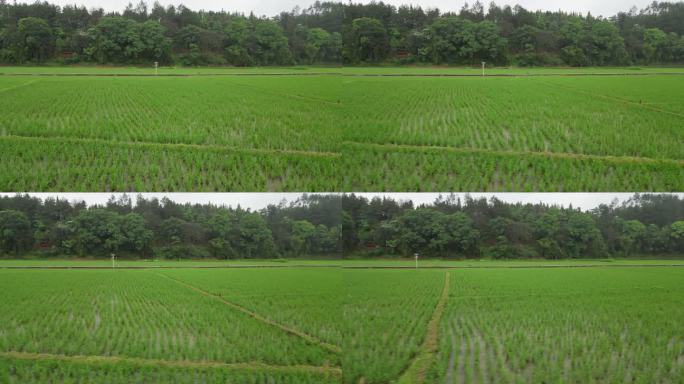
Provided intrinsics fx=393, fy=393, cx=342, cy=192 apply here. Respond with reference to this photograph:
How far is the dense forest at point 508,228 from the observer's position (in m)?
4.92

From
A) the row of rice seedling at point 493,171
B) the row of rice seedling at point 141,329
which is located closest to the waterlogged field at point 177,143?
the row of rice seedling at point 493,171

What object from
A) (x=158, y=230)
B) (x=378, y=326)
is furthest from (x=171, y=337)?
(x=378, y=326)

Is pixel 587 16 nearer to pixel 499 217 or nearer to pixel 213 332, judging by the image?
pixel 499 217

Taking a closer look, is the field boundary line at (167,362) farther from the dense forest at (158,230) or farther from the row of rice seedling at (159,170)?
the row of rice seedling at (159,170)

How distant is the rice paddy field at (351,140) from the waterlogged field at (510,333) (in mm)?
1469

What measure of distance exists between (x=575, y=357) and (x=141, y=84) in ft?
36.2

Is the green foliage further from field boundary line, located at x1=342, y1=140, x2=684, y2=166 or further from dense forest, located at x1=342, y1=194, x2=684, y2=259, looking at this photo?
field boundary line, located at x1=342, y1=140, x2=684, y2=166

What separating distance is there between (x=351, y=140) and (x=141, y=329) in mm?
3580

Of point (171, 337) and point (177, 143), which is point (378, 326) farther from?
point (177, 143)

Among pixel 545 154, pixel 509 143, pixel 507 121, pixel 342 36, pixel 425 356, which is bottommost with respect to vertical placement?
pixel 425 356

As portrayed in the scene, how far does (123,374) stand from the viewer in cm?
412

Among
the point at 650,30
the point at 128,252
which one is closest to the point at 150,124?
the point at 128,252

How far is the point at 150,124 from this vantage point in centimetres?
593

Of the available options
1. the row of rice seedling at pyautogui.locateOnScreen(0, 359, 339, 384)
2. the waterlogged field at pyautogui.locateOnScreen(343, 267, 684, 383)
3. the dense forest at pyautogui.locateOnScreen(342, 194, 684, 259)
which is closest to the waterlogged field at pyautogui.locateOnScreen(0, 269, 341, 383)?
the row of rice seedling at pyautogui.locateOnScreen(0, 359, 339, 384)
